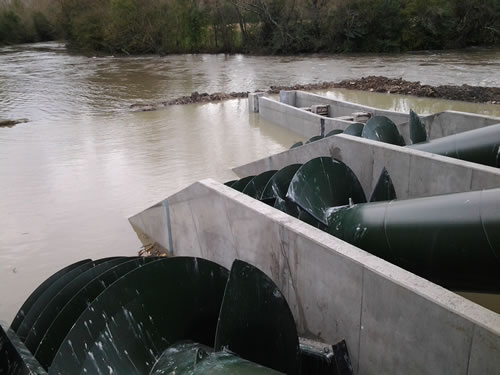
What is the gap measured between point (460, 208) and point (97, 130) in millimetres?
13595

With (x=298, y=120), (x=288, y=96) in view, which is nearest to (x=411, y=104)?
(x=288, y=96)

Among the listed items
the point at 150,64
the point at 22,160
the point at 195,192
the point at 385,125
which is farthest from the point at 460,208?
the point at 150,64

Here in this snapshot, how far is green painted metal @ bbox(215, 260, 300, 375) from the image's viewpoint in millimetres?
3027

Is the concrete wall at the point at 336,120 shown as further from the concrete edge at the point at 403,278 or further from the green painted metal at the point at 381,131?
the concrete edge at the point at 403,278

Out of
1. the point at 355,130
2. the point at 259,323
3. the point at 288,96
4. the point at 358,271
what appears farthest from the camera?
the point at 288,96

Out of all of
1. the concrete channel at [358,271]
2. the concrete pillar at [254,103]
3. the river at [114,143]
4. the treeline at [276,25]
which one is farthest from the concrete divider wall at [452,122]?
the treeline at [276,25]

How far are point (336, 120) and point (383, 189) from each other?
617 cm

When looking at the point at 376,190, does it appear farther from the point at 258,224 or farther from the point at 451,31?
the point at 451,31

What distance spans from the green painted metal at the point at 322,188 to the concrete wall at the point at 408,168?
0.54 metres

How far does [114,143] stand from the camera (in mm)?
12836

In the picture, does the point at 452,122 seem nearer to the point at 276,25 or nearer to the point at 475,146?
the point at 475,146

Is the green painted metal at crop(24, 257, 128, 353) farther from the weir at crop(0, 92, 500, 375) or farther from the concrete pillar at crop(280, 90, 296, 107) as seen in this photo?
the concrete pillar at crop(280, 90, 296, 107)

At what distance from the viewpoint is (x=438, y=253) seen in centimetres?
338

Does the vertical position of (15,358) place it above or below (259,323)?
below
